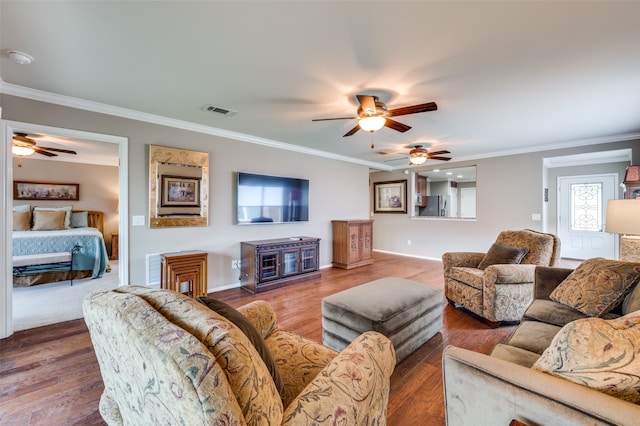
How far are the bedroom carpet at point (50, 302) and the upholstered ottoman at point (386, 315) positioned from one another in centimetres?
304

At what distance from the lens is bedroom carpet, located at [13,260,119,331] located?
301 centimetres

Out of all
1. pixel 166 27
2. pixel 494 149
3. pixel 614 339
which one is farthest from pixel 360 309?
pixel 494 149

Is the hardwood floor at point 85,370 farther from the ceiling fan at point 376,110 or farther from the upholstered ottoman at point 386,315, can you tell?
the ceiling fan at point 376,110

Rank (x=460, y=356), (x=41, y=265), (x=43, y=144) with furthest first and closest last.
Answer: (x=43, y=144), (x=41, y=265), (x=460, y=356)

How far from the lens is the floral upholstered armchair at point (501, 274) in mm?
A: 2764

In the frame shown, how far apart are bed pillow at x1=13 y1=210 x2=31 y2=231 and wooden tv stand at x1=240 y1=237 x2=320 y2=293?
4378mm

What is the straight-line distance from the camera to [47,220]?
5191mm

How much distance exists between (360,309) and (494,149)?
15.7 ft

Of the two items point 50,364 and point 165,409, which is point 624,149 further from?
point 50,364

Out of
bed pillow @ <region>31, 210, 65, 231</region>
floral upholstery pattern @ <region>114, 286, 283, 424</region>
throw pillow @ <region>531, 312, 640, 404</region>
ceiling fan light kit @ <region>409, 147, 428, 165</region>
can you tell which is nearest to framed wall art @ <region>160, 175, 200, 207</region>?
floral upholstery pattern @ <region>114, 286, 283, 424</region>

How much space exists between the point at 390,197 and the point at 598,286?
222 inches

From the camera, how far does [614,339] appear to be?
879 millimetres

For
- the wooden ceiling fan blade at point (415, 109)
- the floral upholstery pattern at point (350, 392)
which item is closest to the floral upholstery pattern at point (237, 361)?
the floral upholstery pattern at point (350, 392)

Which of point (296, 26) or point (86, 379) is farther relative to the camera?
point (86, 379)
